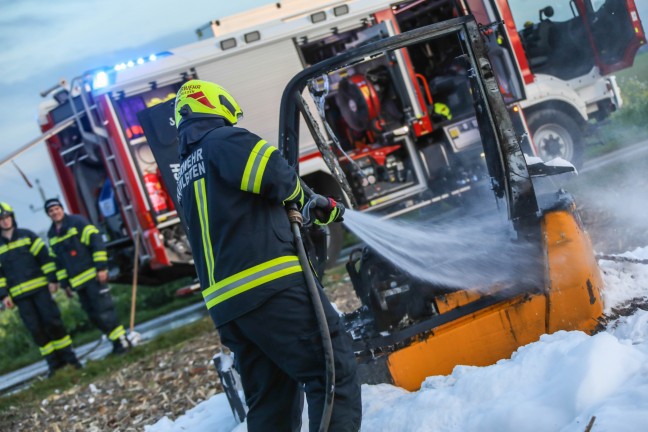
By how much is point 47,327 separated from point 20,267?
2.57 ft

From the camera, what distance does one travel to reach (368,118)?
31.9 feet

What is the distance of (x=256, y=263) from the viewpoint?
3.12 m

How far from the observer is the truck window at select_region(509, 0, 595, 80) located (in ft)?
33.4

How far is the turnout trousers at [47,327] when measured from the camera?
8727 millimetres

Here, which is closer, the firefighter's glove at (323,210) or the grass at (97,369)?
the firefighter's glove at (323,210)

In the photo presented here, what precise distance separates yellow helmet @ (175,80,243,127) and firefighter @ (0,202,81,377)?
Answer: 6.09m

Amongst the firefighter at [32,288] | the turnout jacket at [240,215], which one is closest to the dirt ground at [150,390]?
the firefighter at [32,288]

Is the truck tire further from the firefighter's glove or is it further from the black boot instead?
the firefighter's glove

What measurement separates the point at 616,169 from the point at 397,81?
321 cm

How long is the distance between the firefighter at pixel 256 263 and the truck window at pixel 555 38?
771 cm

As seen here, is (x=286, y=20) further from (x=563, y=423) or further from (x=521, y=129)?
(x=563, y=423)

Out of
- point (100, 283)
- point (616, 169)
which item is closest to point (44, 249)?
point (100, 283)

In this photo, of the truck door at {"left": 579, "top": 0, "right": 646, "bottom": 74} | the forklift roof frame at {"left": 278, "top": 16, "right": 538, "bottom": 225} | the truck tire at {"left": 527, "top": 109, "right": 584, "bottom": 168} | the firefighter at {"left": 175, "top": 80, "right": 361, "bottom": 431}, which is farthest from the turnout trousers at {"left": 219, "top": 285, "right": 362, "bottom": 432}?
the truck door at {"left": 579, "top": 0, "right": 646, "bottom": 74}

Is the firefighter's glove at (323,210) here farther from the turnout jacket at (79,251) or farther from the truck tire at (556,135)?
the truck tire at (556,135)
